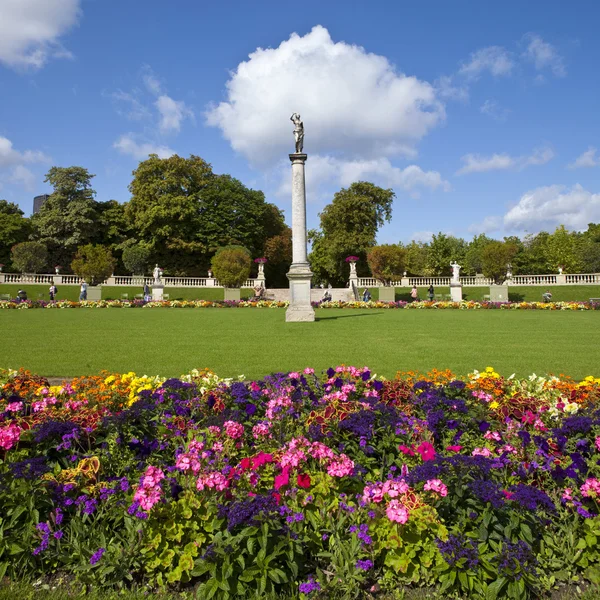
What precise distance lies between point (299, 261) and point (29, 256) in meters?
38.7

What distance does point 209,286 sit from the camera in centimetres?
4922

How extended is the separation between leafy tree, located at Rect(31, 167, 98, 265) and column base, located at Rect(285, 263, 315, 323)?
40915mm

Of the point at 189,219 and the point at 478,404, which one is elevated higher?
the point at 189,219

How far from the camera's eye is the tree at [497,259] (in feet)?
150

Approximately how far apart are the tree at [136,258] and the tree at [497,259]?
3496 cm

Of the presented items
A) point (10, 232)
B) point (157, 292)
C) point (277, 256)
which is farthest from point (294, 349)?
point (10, 232)

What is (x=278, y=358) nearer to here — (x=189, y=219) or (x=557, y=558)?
(x=557, y=558)

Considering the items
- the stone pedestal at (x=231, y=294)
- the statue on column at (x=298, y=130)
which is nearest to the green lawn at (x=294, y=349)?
the statue on column at (x=298, y=130)

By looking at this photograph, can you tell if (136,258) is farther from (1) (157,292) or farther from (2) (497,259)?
(2) (497,259)

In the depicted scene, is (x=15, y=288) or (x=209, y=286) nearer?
(x=15, y=288)

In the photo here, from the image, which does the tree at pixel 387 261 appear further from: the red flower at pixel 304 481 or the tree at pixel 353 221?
the red flower at pixel 304 481

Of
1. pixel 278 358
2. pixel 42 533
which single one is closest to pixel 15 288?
pixel 278 358

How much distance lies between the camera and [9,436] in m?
3.69

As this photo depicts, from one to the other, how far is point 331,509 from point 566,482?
5.35ft
